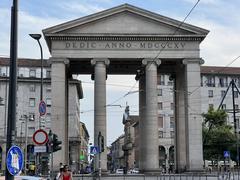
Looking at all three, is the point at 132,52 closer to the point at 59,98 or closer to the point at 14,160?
the point at 59,98

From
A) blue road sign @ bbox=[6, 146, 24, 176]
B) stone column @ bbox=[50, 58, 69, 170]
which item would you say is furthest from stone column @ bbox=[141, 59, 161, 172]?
blue road sign @ bbox=[6, 146, 24, 176]

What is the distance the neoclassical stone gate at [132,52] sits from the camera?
52.5 meters

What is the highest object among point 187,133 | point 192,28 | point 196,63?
point 192,28

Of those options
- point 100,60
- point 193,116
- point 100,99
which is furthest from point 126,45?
point 193,116

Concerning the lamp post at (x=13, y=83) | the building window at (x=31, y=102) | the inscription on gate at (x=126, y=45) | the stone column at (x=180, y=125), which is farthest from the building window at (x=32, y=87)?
the lamp post at (x=13, y=83)

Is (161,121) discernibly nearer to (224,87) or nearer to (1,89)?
(224,87)

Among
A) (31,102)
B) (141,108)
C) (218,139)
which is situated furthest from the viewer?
(31,102)

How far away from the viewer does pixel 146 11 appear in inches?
2115

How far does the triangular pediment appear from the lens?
53.2 meters

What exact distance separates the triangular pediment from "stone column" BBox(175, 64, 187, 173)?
459cm

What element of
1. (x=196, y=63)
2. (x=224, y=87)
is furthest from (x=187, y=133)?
(x=224, y=87)

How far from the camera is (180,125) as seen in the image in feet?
188

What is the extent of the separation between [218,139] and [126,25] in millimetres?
27440

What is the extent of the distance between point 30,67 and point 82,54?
146 ft
